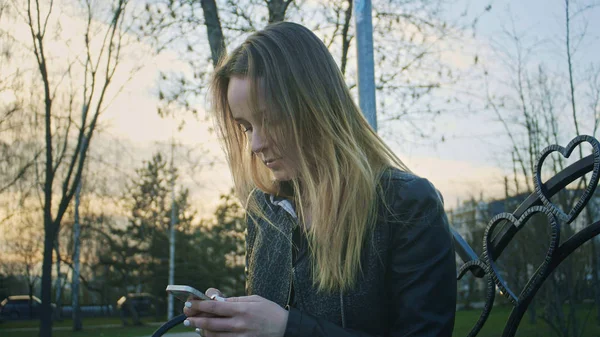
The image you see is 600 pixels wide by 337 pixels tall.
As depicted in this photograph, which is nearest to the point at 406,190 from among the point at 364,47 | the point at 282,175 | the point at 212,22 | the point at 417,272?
the point at 417,272

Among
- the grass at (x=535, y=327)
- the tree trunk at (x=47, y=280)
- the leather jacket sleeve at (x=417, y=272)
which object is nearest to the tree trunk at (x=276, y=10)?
the grass at (x=535, y=327)

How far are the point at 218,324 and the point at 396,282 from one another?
0.42 metres

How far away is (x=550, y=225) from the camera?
71.3 inches

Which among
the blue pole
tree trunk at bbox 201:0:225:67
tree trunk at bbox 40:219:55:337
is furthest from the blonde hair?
tree trunk at bbox 40:219:55:337

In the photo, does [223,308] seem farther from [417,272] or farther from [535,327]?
[535,327]

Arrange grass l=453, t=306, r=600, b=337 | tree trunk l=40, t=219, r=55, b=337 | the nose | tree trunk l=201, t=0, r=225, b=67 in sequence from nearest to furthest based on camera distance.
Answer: the nose
grass l=453, t=306, r=600, b=337
tree trunk l=201, t=0, r=225, b=67
tree trunk l=40, t=219, r=55, b=337

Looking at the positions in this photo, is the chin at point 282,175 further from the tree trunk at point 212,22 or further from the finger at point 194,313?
the tree trunk at point 212,22

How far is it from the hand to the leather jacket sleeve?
0.12 feet

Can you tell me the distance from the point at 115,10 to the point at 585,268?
741 cm

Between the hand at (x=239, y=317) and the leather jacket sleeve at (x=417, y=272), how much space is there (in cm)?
4

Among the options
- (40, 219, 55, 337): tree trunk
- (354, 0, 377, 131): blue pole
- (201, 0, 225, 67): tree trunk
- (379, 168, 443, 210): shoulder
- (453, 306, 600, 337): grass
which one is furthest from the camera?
(40, 219, 55, 337): tree trunk

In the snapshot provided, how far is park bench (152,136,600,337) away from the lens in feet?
5.52

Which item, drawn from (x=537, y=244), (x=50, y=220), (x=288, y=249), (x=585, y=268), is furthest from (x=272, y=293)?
(x=50, y=220)

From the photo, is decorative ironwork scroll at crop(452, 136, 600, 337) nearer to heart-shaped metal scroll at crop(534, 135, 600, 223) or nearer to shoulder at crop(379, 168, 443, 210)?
heart-shaped metal scroll at crop(534, 135, 600, 223)
